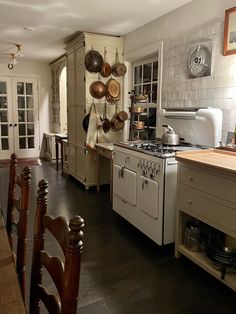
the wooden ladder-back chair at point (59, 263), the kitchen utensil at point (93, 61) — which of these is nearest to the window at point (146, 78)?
the kitchen utensil at point (93, 61)

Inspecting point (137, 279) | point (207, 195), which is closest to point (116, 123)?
point (207, 195)

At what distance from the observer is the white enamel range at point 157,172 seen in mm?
2297

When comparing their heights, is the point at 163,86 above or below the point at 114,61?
below

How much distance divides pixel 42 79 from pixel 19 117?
1.09 m

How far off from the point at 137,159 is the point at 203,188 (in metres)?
0.79

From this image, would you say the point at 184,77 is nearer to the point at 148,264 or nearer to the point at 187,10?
the point at 187,10

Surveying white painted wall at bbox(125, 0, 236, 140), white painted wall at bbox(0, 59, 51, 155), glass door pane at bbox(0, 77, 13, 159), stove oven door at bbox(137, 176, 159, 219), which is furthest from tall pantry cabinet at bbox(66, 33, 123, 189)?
glass door pane at bbox(0, 77, 13, 159)

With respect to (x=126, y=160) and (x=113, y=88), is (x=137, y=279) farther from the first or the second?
(x=113, y=88)

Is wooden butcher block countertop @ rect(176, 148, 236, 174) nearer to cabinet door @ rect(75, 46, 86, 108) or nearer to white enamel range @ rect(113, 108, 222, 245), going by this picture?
white enamel range @ rect(113, 108, 222, 245)

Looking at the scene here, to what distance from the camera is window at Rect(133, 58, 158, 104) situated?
363 centimetres

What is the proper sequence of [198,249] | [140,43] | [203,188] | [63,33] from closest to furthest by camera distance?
[203,188]
[198,249]
[140,43]
[63,33]

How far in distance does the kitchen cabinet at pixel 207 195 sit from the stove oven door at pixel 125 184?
57cm

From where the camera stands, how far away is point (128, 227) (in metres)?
2.90

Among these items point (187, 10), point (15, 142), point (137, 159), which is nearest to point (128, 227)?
point (137, 159)
